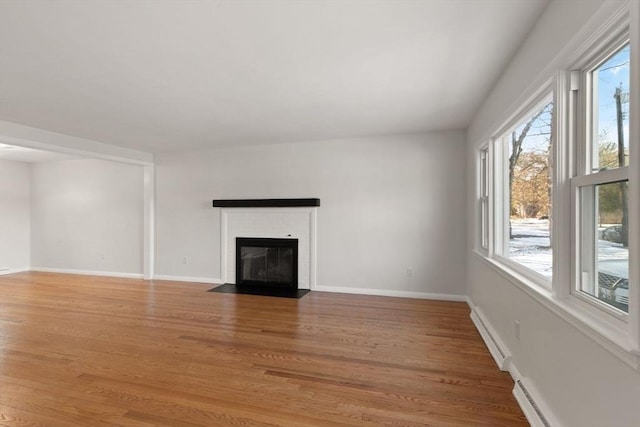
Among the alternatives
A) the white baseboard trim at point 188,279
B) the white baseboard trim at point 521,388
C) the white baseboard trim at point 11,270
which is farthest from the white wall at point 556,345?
the white baseboard trim at point 11,270

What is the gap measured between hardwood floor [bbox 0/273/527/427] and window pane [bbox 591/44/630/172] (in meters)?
1.63

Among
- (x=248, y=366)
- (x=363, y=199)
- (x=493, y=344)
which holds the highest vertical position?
(x=363, y=199)

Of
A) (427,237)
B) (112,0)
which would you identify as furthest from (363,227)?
(112,0)

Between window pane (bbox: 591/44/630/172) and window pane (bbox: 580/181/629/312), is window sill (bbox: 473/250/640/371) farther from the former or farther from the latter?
window pane (bbox: 591/44/630/172)

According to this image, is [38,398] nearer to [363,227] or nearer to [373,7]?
[373,7]

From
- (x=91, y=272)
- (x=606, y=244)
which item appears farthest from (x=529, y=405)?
(x=91, y=272)

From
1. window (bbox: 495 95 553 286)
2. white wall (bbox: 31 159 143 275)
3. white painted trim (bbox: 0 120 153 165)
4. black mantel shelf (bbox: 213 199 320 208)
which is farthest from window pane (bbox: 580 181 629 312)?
white wall (bbox: 31 159 143 275)

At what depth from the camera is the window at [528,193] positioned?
6.95ft

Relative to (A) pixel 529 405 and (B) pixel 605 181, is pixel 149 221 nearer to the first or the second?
(A) pixel 529 405

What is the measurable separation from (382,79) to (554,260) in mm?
1904

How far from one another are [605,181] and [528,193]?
117 cm

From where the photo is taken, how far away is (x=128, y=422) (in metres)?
1.90

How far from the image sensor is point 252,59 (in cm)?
233

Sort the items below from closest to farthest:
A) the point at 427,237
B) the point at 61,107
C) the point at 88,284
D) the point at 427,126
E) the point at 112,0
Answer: the point at 112,0 < the point at 61,107 < the point at 427,126 < the point at 427,237 < the point at 88,284
